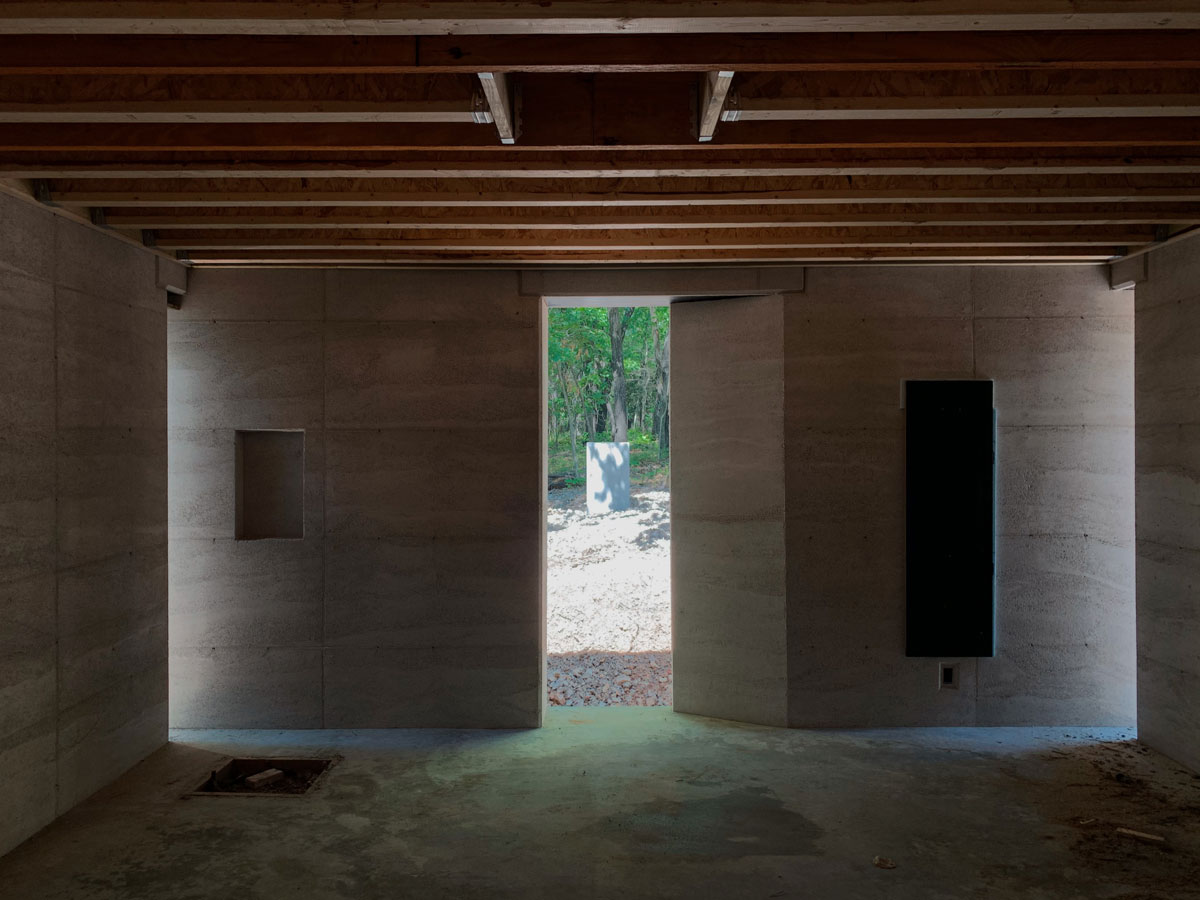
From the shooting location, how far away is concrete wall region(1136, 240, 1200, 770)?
5305 millimetres

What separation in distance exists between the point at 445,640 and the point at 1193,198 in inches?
222

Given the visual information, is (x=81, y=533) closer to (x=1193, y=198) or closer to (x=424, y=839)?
(x=424, y=839)

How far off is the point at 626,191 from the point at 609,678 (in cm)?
598

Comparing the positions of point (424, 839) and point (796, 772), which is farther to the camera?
point (796, 772)

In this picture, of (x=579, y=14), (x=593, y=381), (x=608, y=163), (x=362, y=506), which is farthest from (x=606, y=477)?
(x=579, y=14)

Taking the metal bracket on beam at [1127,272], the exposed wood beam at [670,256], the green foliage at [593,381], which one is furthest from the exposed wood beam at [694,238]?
the green foliage at [593,381]

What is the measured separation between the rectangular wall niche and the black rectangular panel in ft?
15.7

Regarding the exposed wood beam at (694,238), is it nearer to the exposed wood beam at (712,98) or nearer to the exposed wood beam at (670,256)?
the exposed wood beam at (670,256)

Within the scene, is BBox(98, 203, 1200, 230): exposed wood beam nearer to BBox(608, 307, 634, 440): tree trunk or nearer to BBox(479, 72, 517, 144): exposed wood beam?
BBox(479, 72, 517, 144): exposed wood beam

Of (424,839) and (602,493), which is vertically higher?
(602,493)

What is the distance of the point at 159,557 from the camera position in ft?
19.0

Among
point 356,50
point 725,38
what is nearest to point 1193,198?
point 725,38

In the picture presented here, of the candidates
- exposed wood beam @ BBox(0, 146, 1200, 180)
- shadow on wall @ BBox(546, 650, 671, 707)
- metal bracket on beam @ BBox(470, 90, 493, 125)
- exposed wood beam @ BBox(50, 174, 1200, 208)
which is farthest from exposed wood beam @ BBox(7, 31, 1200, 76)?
shadow on wall @ BBox(546, 650, 671, 707)

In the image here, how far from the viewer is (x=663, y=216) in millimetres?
4957
